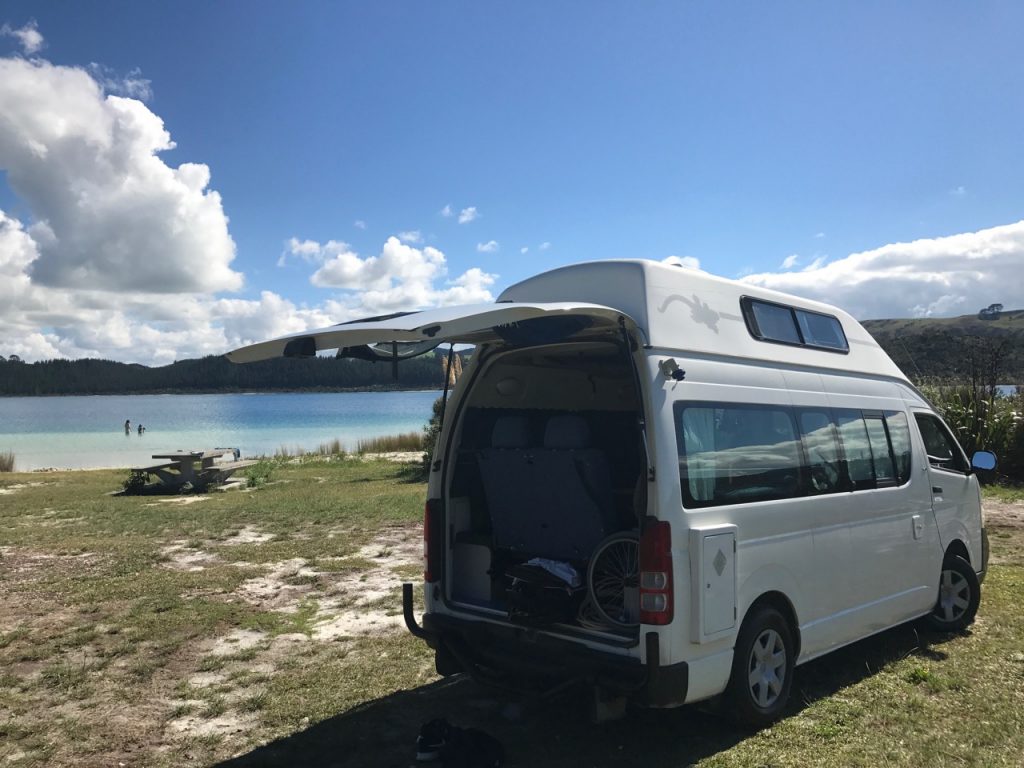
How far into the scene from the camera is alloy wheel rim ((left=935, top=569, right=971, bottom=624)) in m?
6.09

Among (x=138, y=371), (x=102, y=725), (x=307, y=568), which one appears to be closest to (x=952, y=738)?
(x=102, y=725)

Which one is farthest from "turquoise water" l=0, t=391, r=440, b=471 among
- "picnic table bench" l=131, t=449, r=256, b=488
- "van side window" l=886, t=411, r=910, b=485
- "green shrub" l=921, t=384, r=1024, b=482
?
"van side window" l=886, t=411, r=910, b=485

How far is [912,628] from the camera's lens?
6207 millimetres

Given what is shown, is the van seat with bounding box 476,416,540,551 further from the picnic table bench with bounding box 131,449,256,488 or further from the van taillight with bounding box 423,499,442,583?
the picnic table bench with bounding box 131,449,256,488

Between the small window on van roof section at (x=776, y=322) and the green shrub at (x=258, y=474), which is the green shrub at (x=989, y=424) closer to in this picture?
the small window on van roof section at (x=776, y=322)

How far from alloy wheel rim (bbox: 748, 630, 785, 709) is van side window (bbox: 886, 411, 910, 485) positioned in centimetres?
188

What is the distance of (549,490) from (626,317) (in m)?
1.29

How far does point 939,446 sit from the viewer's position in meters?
6.26

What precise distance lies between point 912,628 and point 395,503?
8670 mm

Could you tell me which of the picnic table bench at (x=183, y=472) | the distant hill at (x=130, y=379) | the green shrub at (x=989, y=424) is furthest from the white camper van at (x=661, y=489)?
the distant hill at (x=130, y=379)

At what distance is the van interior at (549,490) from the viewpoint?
4.45 metres

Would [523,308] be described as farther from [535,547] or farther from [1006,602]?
[1006,602]

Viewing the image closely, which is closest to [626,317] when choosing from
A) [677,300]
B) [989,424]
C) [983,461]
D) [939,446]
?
[677,300]

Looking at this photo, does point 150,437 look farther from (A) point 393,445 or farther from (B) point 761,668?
(B) point 761,668
